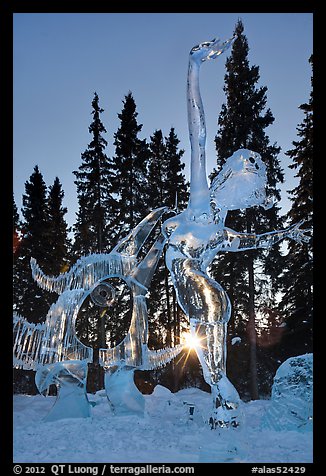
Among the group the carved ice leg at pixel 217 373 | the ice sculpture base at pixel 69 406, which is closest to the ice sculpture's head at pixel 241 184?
the carved ice leg at pixel 217 373

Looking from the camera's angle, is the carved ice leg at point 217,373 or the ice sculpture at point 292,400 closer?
the carved ice leg at point 217,373

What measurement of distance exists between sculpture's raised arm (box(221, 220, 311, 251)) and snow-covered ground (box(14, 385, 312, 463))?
2201 millimetres

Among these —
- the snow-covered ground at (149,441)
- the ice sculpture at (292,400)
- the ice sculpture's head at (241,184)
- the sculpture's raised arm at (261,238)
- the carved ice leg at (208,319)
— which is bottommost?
the snow-covered ground at (149,441)

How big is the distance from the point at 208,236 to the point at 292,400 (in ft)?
7.79

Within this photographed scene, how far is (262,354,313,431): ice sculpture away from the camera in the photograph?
546cm

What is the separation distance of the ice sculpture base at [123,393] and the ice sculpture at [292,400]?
192 cm

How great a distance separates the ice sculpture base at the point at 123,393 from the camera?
6.51 metres

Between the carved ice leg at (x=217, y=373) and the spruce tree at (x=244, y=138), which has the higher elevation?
the spruce tree at (x=244, y=138)

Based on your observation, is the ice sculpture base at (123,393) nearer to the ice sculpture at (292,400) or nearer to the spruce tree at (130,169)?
the ice sculpture at (292,400)

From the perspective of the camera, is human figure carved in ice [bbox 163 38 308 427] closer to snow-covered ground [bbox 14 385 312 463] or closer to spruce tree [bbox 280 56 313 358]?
snow-covered ground [bbox 14 385 312 463]

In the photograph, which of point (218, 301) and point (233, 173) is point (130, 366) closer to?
point (218, 301)
